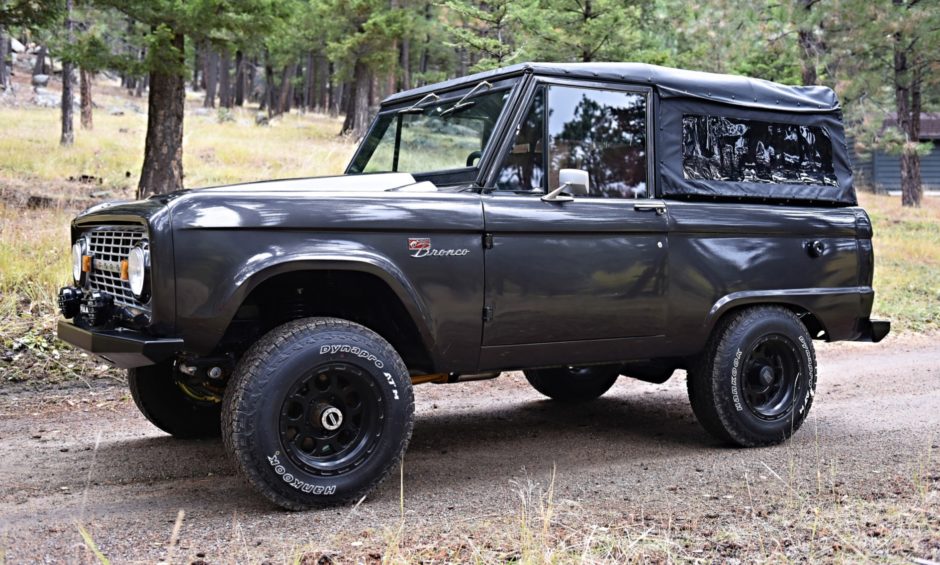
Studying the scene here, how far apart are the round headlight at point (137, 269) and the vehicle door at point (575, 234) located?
1.60 meters

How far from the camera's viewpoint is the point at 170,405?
4898mm

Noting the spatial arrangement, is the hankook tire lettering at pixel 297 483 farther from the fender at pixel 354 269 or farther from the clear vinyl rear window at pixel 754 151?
the clear vinyl rear window at pixel 754 151

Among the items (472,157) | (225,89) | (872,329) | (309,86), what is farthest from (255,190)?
(309,86)

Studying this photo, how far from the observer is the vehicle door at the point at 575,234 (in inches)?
169

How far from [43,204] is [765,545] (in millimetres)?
11720

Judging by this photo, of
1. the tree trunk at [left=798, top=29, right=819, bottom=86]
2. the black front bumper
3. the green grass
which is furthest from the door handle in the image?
the tree trunk at [left=798, top=29, right=819, bottom=86]

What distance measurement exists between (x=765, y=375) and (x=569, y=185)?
1.92 meters

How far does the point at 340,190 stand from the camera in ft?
13.6

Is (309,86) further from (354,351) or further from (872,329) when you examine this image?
(354,351)

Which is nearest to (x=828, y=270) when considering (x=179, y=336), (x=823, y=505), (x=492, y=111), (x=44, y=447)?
(x=823, y=505)

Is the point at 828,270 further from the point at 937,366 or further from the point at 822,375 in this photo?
the point at 937,366

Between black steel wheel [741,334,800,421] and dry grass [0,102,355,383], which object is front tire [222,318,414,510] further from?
dry grass [0,102,355,383]

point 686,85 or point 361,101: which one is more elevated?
point 361,101

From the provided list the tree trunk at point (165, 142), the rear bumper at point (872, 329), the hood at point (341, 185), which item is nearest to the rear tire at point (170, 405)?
the hood at point (341, 185)
